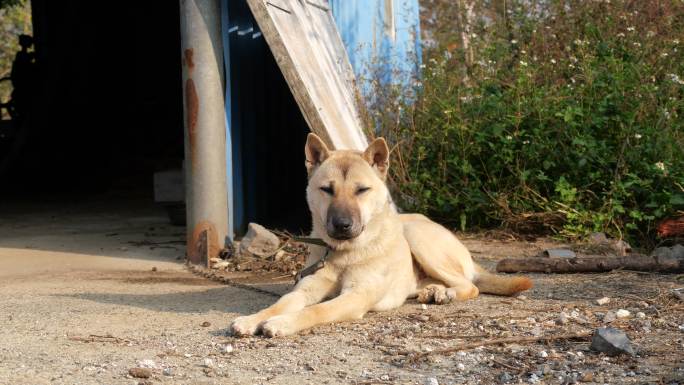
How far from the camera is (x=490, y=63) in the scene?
8.88 metres

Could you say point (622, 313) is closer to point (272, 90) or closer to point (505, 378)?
point (505, 378)

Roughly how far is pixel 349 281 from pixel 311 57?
286 cm

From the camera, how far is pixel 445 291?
5246mm

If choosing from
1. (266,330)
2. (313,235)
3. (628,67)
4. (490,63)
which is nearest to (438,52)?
(490,63)

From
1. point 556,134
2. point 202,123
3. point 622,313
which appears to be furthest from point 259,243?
point 622,313

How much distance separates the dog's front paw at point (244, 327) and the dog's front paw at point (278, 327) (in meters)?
0.05

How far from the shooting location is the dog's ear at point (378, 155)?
196 inches

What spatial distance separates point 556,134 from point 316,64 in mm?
2346

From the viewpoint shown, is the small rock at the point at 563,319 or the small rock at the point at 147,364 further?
the small rock at the point at 563,319

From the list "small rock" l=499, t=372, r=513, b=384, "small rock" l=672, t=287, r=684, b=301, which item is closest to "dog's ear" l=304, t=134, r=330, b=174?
"small rock" l=499, t=372, r=513, b=384

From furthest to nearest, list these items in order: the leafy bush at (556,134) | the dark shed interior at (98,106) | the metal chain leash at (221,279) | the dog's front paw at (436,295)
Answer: the dark shed interior at (98,106) < the leafy bush at (556,134) < the metal chain leash at (221,279) < the dog's front paw at (436,295)

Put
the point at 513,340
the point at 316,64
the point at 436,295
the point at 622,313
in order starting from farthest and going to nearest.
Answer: the point at 316,64, the point at 436,295, the point at 622,313, the point at 513,340

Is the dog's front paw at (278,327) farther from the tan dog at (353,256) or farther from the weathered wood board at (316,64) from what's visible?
the weathered wood board at (316,64)

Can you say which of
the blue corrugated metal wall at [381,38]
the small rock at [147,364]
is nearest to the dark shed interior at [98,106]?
the blue corrugated metal wall at [381,38]
